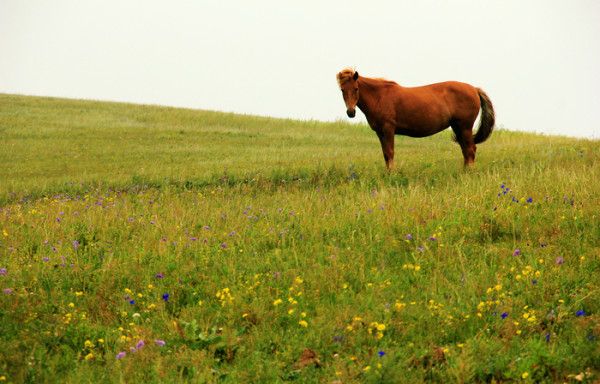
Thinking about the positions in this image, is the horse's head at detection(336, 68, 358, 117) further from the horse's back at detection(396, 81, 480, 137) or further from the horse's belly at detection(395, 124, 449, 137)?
the horse's belly at detection(395, 124, 449, 137)

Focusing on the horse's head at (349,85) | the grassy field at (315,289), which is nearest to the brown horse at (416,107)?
the horse's head at (349,85)

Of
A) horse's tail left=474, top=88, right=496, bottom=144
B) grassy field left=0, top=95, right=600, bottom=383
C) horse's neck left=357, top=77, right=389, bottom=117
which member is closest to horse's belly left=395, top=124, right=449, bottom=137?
horse's neck left=357, top=77, right=389, bottom=117

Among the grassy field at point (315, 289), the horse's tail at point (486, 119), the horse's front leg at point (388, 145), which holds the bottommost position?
the grassy field at point (315, 289)

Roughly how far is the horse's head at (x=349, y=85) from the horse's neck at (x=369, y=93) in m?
A: 0.41

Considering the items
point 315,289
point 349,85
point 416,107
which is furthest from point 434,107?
point 315,289

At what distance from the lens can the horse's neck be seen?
46.0 ft

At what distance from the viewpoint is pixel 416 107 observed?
47.5 feet

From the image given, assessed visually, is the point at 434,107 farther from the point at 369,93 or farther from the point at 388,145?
the point at 369,93

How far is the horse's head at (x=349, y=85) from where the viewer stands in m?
13.5

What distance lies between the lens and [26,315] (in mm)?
6262

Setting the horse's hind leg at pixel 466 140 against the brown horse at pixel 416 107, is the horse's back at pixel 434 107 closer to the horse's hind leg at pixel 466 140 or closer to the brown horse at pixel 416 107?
the brown horse at pixel 416 107

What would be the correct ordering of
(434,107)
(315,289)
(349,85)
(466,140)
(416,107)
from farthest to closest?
(466,140) < (434,107) < (416,107) < (349,85) < (315,289)

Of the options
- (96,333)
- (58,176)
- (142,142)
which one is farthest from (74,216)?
(142,142)

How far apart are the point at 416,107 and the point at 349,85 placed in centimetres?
189
